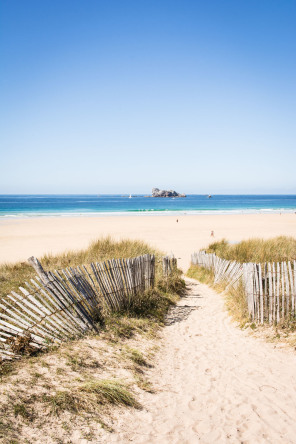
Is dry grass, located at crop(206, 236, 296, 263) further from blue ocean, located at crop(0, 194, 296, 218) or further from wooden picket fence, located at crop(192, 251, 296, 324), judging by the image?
blue ocean, located at crop(0, 194, 296, 218)

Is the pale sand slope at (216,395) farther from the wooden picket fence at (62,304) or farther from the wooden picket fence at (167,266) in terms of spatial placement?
the wooden picket fence at (167,266)

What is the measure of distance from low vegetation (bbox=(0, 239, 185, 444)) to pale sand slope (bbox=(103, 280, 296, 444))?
0.66 feet

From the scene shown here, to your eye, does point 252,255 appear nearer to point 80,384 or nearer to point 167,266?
point 167,266

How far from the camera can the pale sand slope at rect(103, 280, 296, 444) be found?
296cm

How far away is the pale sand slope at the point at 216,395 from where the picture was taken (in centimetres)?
296

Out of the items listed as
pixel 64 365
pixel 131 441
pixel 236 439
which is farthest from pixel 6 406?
pixel 236 439

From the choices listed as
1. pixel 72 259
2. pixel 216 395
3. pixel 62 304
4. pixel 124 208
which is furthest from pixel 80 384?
pixel 124 208

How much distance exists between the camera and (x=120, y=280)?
5957mm

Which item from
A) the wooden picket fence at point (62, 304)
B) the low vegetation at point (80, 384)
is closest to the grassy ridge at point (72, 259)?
the wooden picket fence at point (62, 304)

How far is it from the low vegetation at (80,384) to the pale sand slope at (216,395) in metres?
0.20

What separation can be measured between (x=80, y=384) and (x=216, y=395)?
1.75 m

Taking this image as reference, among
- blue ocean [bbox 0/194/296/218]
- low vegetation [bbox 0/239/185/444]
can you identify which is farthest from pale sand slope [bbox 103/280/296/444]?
blue ocean [bbox 0/194/296/218]

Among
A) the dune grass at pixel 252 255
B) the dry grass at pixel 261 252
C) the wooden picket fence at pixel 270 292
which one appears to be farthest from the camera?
the dry grass at pixel 261 252

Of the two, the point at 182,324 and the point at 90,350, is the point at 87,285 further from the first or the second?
the point at 182,324
